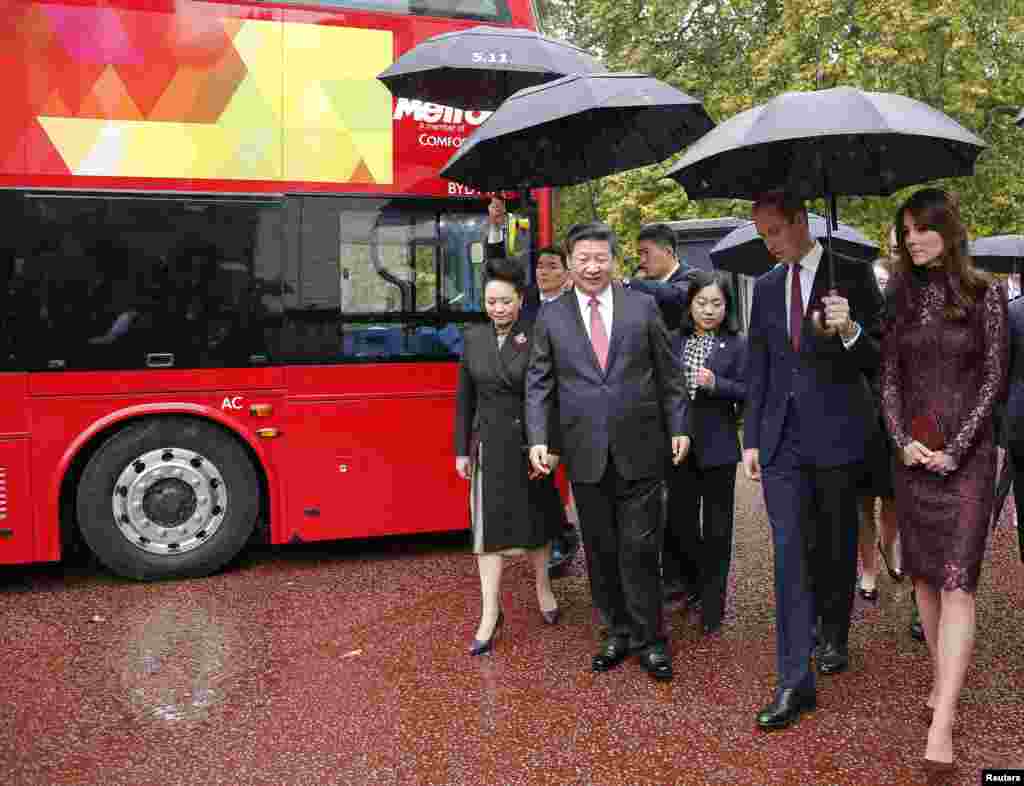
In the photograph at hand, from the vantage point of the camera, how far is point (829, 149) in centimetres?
420

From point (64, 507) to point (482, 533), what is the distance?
2.83m

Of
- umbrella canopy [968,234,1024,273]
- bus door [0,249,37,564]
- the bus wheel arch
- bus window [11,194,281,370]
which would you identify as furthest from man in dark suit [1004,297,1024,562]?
umbrella canopy [968,234,1024,273]

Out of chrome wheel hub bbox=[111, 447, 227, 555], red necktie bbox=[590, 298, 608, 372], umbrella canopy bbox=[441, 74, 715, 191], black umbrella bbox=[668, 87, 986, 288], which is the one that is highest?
umbrella canopy bbox=[441, 74, 715, 191]

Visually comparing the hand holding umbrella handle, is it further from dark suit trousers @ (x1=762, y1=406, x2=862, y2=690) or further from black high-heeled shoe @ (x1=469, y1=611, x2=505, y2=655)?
black high-heeled shoe @ (x1=469, y1=611, x2=505, y2=655)

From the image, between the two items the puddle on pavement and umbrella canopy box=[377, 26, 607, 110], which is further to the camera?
umbrella canopy box=[377, 26, 607, 110]

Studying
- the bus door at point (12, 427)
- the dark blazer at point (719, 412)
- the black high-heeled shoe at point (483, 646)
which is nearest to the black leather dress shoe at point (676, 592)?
the dark blazer at point (719, 412)

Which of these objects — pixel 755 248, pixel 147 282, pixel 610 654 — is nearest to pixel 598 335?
pixel 610 654

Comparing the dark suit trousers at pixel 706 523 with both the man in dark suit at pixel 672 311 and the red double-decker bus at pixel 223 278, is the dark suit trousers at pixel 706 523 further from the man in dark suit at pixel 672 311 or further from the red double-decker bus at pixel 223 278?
the red double-decker bus at pixel 223 278

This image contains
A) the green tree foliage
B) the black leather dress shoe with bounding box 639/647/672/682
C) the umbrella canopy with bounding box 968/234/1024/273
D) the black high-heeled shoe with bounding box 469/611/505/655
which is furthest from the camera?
the green tree foliage

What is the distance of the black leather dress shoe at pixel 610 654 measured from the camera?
181 inches

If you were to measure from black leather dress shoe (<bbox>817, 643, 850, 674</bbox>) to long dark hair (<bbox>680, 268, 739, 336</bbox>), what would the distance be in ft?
5.45

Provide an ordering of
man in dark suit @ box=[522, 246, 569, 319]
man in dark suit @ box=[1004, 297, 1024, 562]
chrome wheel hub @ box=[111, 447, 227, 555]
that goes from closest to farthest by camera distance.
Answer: man in dark suit @ box=[1004, 297, 1024, 562]
man in dark suit @ box=[522, 246, 569, 319]
chrome wheel hub @ box=[111, 447, 227, 555]

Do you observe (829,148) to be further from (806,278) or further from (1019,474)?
(1019,474)

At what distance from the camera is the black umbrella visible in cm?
356
